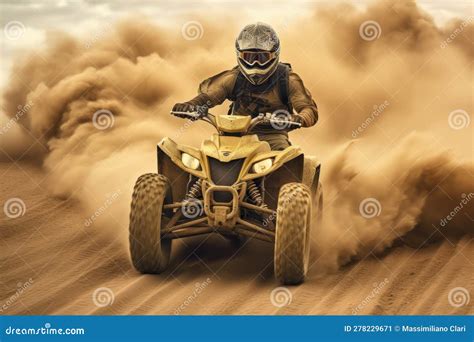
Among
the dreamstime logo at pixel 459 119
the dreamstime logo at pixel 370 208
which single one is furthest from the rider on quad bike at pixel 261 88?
the dreamstime logo at pixel 459 119

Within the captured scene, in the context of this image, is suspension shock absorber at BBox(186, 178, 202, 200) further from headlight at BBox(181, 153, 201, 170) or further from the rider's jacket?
the rider's jacket

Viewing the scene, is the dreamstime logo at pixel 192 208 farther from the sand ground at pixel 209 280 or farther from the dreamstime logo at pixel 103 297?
the dreamstime logo at pixel 103 297

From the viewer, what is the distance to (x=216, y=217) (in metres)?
13.6

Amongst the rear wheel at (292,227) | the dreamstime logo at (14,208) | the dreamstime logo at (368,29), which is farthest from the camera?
the dreamstime logo at (368,29)

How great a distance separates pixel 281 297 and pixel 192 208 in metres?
1.38

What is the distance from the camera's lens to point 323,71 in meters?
19.5

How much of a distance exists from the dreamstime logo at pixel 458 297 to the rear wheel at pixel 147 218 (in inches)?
131

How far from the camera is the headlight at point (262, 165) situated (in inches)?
547

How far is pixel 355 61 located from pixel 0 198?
230 inches

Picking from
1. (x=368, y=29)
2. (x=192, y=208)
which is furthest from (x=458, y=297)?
(x=368, y=29)

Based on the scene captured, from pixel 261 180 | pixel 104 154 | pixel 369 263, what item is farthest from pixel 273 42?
pixel 104 154

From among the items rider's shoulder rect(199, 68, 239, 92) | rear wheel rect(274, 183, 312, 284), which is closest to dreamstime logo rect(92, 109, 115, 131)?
rider's shoulder rect(199, 68, 239, 92)

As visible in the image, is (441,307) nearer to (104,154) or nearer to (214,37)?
(104,154)

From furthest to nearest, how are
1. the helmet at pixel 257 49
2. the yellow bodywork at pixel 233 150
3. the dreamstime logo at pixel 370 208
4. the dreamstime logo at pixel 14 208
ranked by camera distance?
the dreamstime logo at pixel 14 208 → the dreamstime logo at pixel 370 208 → the helmet at pixel 257 49 → the yellow bodywork at pixel 233 150
